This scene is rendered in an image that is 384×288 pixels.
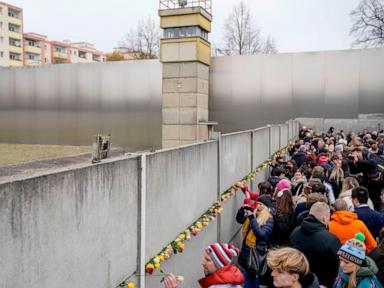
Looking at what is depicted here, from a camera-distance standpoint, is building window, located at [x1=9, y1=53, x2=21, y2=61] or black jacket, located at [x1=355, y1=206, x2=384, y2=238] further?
building window, located at [x1=9, y1=53, x2=21, y2=61]

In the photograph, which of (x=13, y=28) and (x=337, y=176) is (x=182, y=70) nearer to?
(x=337, y=176)

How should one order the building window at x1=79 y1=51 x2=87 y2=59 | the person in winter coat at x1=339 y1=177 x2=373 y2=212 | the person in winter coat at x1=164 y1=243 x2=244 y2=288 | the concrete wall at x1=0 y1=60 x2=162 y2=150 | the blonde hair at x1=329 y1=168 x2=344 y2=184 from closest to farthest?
the person in winter coat at x1=164 y1=243 x2=244 y2=288 → the person in winter coat at x1=339 y1=177 x2=373 y2=212 → the blonde hair at x1=329 y1=168 x2=344 y2=184 → the concrete wall at x1=0 y1=60 x2=162 y2=150 → the building window at x1=79 y1=51 x2=87 y2=59

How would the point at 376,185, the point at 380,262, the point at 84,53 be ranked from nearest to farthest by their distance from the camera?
1. the point at 380,262
2. the point at 376,185
3. the point at 84,53

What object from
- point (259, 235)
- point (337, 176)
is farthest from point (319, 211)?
point (337, 176)

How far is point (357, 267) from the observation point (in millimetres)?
3146

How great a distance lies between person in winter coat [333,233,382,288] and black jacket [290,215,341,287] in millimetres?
867

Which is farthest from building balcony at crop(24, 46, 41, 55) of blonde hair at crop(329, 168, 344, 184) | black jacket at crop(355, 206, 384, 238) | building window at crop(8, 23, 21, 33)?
black jacket at crop(355, 206, 384, 238)

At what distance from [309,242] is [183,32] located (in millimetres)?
22209

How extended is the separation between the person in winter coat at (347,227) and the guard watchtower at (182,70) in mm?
20167

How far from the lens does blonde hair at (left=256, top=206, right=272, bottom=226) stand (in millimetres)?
5271

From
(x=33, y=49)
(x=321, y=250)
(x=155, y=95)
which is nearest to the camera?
(x=321, y=250)

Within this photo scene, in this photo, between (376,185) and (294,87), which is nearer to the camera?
(376,185)

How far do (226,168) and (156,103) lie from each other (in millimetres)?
21999

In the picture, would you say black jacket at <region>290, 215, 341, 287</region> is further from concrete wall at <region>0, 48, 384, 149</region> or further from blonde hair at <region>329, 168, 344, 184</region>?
concrete wall at <region>0, 48, 384, 149</region>
